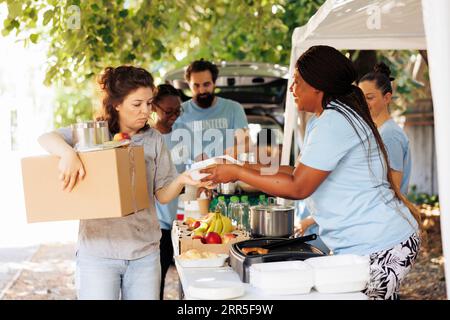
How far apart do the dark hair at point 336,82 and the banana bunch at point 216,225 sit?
3.67 ft

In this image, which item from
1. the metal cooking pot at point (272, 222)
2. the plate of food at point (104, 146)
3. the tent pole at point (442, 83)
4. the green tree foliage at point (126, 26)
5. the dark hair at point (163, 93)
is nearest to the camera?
the tent pole at point (442, 83)

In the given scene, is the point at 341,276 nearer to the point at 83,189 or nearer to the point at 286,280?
the point at 286,280

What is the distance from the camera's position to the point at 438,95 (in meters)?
2.59

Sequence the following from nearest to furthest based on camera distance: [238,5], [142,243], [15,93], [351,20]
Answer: [142,243] < [351,20] < [238,5] < [15,93]

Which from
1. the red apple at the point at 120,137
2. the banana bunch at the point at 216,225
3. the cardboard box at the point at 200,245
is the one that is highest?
the red apple at the point at 120,137

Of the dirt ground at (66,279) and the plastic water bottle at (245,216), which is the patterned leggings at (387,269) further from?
the dirt ground at (66,279)

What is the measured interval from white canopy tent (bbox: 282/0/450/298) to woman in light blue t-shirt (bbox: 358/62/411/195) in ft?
1.32

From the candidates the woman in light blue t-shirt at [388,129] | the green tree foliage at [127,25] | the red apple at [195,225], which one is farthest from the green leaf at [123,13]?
the red apple at [195,225]

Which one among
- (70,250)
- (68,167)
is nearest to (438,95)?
(68,167)

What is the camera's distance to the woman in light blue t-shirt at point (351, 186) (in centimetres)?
320

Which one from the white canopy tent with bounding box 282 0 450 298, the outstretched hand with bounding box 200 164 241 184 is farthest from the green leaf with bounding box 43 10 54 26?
the outstretched hand with bounding box 200 164 241 184

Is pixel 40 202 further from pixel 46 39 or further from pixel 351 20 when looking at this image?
pixel 46 39

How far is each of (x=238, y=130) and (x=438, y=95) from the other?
11.9 ft
